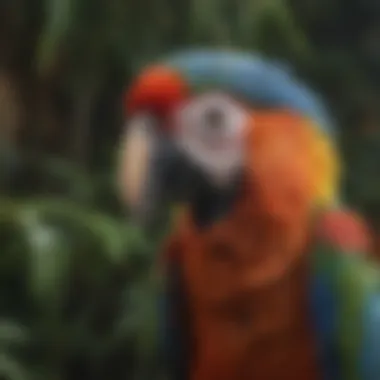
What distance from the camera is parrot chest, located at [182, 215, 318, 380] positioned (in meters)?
0.75

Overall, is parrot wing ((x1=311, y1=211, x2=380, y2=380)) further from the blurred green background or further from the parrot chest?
the blurred green background

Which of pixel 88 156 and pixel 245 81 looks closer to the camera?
pixel 245 81

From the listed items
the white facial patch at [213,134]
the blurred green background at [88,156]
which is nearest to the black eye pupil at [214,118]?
the white facial patch at [213,134]

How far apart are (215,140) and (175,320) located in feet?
0.48

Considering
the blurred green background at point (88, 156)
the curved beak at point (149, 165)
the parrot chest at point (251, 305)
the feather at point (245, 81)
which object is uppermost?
the blurred green background at point (88, 156)

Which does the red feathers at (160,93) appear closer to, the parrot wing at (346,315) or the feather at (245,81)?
the feather at (245,81)

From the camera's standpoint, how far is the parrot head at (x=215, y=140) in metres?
0.74

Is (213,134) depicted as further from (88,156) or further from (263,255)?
(88,156)

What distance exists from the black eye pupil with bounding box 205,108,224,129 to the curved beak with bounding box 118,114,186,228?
0.03 m

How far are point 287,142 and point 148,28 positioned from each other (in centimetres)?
46

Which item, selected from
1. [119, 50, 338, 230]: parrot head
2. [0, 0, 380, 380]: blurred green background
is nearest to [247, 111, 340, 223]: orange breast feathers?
[119, 50, 338, 230]: parrot head

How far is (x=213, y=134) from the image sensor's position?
0.74 m

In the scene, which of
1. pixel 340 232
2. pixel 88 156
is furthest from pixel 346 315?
pixel 88 156

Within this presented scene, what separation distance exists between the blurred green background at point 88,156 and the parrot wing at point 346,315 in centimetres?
28
